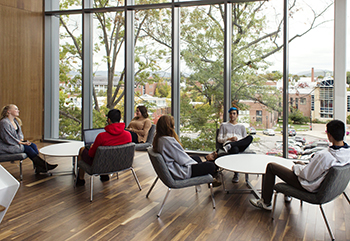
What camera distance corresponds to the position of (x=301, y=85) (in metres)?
6.12

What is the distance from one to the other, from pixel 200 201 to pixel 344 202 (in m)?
1.89

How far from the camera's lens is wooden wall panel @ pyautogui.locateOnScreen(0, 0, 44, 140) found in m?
7.44

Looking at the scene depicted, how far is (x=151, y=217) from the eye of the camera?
3.45m

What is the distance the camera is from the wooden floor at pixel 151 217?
302cm

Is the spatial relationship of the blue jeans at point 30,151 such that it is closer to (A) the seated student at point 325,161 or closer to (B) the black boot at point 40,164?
(B) the black boot at point 40,164

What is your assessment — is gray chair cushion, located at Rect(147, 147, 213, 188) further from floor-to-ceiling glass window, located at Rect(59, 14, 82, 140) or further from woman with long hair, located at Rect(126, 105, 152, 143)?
floor-to-ceiling glass window, located at Rect(59, 14, 82, 140)

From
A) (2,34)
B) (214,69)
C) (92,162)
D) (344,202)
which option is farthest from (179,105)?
(2,34)

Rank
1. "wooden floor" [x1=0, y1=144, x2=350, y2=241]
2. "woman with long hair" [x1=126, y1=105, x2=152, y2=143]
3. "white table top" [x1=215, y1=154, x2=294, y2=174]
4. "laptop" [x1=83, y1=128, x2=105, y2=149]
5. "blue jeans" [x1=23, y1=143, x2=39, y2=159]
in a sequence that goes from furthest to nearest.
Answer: "woman with long hair" [x1=126, y1=105, x2=152, y2=143], "laptop" [x1=83, y1=128, x2=105, y2=149], "blue jeans" [x1=23, y1=143, x2=39, y2=159], "white table top" [x1=215, y1=154, x2=294, y2=174], "wooden floor" [x1=0, y1=144, x2=350, y2=241]

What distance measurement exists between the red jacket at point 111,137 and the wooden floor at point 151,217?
0.71 m

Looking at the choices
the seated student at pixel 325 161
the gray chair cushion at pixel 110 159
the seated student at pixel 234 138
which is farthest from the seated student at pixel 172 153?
the seated student at pixel 234 138

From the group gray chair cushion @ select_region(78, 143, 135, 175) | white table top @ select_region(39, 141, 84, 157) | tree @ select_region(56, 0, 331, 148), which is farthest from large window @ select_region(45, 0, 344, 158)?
gray chair cushion @ select_region(78, 143, 135, 175)

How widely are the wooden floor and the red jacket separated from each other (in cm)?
71

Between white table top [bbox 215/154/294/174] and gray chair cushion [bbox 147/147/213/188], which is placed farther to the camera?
white table top [bbox 215/154/294/174]

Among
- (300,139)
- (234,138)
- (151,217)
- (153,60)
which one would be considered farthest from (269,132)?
(151,217)
